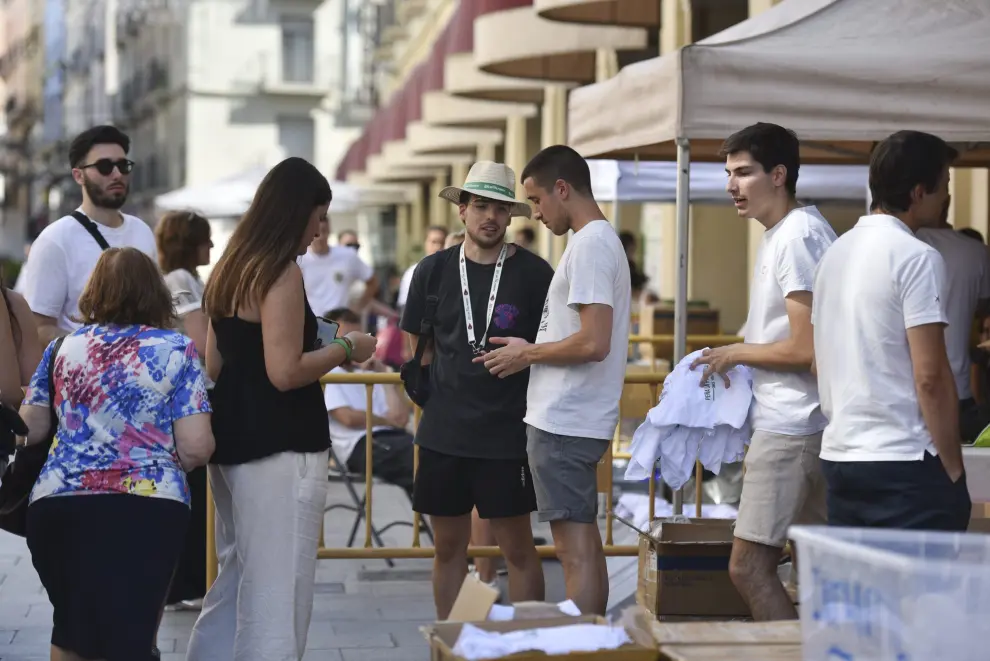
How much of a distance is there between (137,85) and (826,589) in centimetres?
6243

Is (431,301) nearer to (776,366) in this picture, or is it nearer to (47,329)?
(776,366)

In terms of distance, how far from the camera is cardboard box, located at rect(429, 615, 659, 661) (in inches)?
131

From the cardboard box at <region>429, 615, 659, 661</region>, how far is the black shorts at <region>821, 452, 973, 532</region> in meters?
1.11

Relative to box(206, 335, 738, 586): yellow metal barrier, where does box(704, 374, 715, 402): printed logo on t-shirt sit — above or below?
above

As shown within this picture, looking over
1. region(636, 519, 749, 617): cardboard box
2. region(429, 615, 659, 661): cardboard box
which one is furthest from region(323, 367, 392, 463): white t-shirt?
region(429, 615, 659, 661): cardboard box

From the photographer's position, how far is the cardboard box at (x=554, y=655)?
3324mm

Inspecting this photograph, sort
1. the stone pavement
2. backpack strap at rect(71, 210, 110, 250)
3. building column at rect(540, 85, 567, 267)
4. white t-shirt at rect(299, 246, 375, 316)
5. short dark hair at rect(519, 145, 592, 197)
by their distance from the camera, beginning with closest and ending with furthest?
short dark hair at rect(519, 145, 592, 197) → the stone pavement → backpack strap at rect(71, 210, 110, 250) → white t-shirt at rect(299, 246, 375, 316) → building column at rect(540, 85, 567, 267)

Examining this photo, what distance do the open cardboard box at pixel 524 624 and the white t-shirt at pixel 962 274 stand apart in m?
4.61

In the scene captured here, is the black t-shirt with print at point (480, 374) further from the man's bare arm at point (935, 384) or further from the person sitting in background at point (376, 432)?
the person sitting in background at point (376, 432)

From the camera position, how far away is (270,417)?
516cm

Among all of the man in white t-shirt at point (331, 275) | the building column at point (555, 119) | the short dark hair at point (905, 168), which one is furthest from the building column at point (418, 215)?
the short dark hair at point (905, 168)

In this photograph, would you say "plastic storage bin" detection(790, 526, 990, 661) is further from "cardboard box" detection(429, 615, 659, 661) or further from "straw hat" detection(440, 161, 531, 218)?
"straw hat" detection(440, 161, 531, 218)

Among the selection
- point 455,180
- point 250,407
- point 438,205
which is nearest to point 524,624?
point 250,407

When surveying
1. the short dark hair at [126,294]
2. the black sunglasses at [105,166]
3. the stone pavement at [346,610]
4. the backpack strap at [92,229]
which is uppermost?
the black sunglasses at [105,166]
